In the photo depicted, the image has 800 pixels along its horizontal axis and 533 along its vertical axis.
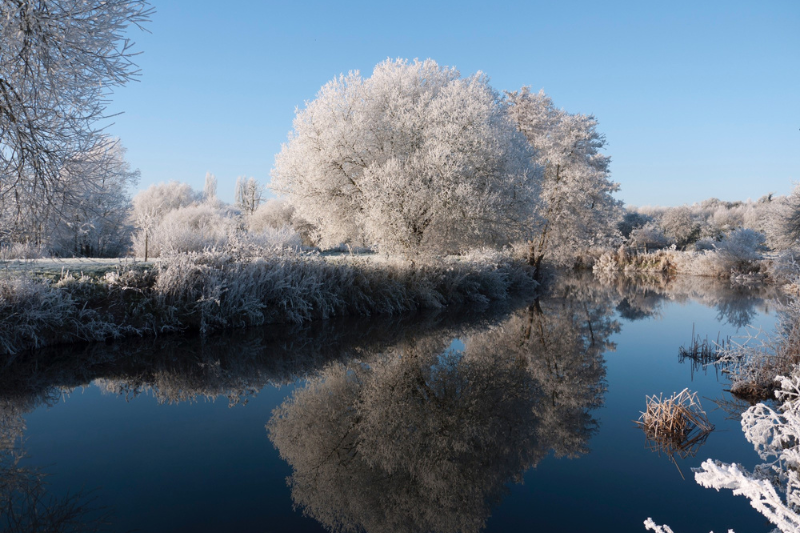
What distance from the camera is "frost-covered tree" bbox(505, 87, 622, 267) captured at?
21.5 m

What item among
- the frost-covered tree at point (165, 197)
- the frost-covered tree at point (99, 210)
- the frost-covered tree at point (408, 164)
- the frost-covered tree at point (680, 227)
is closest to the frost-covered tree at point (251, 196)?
the frost-covered tree at point (165, 197)

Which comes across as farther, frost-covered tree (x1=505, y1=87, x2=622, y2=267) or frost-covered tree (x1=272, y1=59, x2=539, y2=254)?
frost-covered tree (x1=505, y1=87, x2=622, y2=267)

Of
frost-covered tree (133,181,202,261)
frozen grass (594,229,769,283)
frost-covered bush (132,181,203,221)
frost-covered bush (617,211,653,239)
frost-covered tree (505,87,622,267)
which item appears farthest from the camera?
frost-covered bush (617,211,653,239)

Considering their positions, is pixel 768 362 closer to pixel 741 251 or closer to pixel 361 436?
pixel 361 436

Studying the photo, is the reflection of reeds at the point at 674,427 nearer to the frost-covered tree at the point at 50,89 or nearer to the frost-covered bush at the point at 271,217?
the frost-covered tree at the point at 50,89

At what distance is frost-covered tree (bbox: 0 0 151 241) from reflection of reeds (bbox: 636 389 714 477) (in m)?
7.49

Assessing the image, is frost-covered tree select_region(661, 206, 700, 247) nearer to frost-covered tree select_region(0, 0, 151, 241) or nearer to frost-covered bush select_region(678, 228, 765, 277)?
frost-covered bush select_region(678, 228, 765, 277)

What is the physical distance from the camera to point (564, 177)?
21672 millimetres

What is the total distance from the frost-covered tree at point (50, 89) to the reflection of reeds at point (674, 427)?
295 inches

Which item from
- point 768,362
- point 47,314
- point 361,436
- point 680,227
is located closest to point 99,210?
point 47,314

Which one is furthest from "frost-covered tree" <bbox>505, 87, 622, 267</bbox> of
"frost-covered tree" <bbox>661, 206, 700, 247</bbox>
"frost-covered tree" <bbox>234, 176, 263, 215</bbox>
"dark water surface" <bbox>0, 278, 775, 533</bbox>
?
"frost-covered tree" <bbox>234, 176, 263, 215</bbox>

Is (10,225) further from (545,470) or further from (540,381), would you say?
(540,381)

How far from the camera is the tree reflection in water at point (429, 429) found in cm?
372

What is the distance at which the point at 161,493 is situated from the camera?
148 inches
